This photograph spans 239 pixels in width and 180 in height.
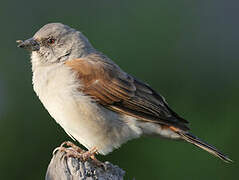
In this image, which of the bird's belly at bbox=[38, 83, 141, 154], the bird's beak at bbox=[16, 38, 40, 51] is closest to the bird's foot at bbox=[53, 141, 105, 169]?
the bird's belly at bbox=[38, 83, 141, 154]

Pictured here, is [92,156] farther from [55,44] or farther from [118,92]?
[55,44]

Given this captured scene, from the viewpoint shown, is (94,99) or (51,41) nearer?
(94,99)

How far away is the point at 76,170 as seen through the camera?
16.0 feet

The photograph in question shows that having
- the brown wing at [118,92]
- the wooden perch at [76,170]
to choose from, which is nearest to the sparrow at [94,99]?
the brown wing at [118,92]

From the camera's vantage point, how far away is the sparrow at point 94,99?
19.9 ft

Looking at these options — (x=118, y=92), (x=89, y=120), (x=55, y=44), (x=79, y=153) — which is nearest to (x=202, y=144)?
(x=118, y=92)

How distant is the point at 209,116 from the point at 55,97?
10.2ft

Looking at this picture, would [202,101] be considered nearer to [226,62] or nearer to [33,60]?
[226,62]

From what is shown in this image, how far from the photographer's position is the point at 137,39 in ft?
29.3

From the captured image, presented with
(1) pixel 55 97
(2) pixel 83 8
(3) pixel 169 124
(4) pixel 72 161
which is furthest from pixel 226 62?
(4) pixel 72 161

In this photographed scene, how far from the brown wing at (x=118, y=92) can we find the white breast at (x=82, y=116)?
4.0 inches

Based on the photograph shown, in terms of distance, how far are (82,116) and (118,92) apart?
0.60 metres

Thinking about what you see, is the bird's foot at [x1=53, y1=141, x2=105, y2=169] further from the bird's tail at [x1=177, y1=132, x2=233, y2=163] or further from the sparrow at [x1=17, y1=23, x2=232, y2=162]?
the bird's tail at [x1=177, y1=132, x2=233, y2=163]

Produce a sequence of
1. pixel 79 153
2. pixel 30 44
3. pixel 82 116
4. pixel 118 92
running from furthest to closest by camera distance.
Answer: pixel 30 44 → pixel 118 92 → pixel 82 116 → pixel 79 153
